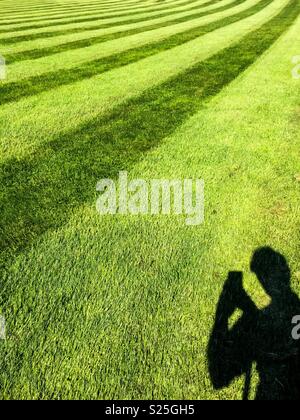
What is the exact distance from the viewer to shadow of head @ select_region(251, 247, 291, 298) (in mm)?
2723


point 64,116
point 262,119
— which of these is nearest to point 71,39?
point 64,116

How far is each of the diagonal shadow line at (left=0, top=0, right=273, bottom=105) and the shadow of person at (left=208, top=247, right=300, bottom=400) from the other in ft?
17.1

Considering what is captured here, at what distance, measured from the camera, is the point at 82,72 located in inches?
292

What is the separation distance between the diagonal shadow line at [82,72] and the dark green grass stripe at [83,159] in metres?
1.76

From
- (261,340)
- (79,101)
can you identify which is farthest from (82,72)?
(261,340)

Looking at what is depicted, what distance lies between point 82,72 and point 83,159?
4.07 metres

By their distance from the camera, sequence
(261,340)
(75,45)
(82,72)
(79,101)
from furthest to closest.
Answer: (75,45) → (82,72) → (79,101) → (261,340)

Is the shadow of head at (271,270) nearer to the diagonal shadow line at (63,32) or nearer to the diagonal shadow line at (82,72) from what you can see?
the diagonal shadow line at (82,72)

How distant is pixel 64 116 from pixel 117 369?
4252 mm

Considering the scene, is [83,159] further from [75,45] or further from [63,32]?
[63,32]

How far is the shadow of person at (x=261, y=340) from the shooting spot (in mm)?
2164

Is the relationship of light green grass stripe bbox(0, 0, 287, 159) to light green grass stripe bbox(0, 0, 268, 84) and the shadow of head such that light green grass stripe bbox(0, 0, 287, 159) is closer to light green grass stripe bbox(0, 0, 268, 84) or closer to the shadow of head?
light green grass stripe bbox(0, 0, 268, 84)

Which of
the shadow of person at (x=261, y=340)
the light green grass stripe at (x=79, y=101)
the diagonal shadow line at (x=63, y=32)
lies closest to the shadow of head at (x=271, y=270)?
the shadow of person at (x=261, y=340)

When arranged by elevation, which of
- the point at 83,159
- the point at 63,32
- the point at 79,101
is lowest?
the point at 83,159
